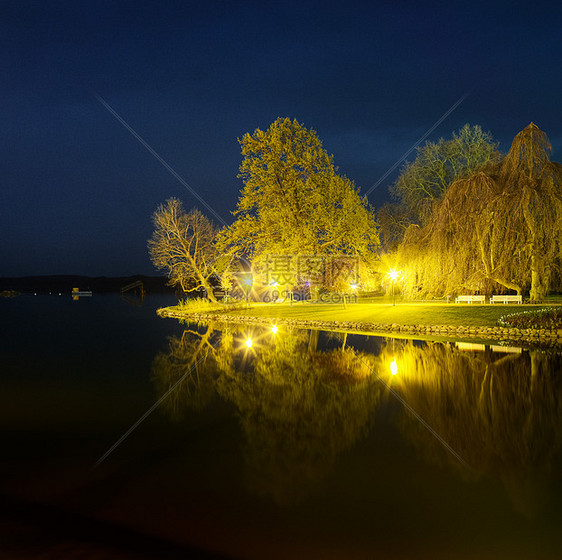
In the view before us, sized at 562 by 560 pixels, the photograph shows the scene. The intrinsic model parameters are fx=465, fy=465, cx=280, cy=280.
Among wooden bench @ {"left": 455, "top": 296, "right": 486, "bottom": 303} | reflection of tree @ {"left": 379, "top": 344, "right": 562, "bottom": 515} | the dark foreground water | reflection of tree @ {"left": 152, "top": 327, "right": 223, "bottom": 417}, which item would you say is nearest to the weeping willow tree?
wooden bench @ {"left": 455, "top": 296, "right": 486, "bottom": 303}

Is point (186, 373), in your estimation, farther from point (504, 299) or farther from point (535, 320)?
point (504, 299)

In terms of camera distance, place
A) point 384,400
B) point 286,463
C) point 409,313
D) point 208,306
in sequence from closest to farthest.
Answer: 1. point 286,463
2. point 384,400
3. point 409,313
4. point 208,306

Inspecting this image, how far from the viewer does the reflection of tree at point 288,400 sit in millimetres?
5348

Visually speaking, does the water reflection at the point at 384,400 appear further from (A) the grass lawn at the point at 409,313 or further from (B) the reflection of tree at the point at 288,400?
(A) the grass lawn at the point at 409,313

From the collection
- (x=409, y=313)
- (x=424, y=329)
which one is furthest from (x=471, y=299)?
(x=424, y=329)

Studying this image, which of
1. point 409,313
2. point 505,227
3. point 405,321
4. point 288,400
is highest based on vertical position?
point 505,227

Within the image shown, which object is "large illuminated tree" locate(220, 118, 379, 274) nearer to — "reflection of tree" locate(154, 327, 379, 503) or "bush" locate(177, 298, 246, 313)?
"bush" locate(177, 298, 246, 313)

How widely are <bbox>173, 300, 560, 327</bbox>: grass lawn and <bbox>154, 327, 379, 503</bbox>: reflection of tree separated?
7062mm

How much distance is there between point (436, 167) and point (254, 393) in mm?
28220

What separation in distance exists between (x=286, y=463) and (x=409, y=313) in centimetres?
1754

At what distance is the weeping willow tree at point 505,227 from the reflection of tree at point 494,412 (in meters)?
5.81

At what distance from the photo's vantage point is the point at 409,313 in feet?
72.0

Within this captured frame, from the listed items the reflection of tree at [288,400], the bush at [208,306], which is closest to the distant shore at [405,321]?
the bush at [208,306]

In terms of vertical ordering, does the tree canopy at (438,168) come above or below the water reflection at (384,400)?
above
